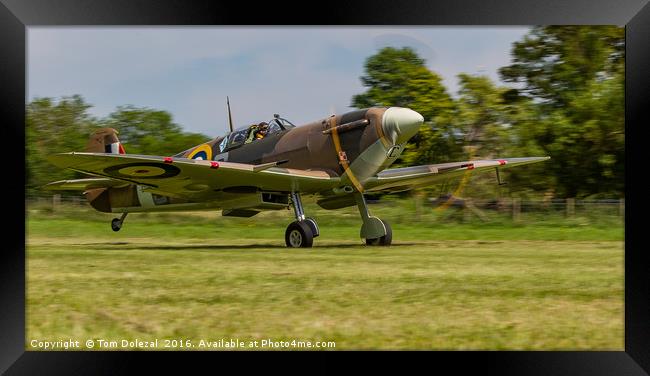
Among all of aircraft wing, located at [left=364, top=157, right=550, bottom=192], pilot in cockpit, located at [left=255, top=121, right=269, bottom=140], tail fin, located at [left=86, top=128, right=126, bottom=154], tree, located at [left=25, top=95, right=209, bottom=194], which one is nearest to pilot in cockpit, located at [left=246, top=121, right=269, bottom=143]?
pilot in cockpit, located at [left=255, top=121, right=269, bottom=140]

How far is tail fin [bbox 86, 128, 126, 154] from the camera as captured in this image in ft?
50.3

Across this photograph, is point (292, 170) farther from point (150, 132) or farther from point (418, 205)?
point (150, 132)

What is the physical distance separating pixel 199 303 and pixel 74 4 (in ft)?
8.15

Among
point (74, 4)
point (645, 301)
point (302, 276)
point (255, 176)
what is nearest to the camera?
point (74, 4)

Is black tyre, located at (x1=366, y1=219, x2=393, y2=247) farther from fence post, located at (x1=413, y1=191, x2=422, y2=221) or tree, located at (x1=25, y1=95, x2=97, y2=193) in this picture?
tree, located at (x1=25, y1=95, x2=97, y2=193)

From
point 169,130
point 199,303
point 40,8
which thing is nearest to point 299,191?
point 199,303

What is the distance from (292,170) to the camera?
12.2 meters

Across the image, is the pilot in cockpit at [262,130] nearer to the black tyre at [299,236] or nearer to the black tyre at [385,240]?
the black tyre at [299,236]

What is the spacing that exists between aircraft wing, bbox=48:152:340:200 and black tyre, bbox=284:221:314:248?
78cm

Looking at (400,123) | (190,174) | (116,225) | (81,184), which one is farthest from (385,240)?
(116,225)

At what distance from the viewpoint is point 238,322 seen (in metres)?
5.17

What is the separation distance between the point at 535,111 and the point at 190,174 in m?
12.9

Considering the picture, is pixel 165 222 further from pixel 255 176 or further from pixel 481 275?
pixel 481 275

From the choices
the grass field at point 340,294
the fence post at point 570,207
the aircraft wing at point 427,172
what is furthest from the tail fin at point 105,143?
the fence post at point 570,207
